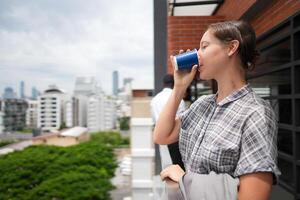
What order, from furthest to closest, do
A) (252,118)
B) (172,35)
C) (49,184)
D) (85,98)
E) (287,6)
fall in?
1. (85,98)
2. (49,184)
3. (172,35)
4. (287,6)
5. (252,118)

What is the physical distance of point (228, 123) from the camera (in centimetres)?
74

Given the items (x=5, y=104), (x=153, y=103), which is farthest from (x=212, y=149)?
(x=5, y=104)

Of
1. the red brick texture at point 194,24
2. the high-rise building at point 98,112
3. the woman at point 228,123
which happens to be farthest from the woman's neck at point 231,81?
the high-rise building at point 98,112

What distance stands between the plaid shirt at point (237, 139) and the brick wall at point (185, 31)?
306 cm

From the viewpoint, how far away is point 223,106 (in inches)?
31.2

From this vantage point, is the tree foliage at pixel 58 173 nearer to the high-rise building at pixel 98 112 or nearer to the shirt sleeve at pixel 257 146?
the shirt sleeve at pixel 257 146

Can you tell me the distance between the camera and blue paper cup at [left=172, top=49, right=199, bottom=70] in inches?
31.3

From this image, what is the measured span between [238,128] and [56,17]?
5750 cm

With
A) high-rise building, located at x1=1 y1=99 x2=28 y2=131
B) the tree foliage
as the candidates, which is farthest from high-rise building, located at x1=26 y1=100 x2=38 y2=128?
the tree foliage

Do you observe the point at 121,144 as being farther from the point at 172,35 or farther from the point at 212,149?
the point at 212,149

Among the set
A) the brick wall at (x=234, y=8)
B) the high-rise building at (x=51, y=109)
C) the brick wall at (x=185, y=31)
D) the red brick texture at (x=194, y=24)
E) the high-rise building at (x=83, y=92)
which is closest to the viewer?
the brick wall at (x=234, y=8)

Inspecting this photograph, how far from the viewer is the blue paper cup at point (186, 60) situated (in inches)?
31.3

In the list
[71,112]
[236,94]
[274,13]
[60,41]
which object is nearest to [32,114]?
[71,112]

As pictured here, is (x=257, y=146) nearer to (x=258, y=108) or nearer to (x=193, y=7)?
(x=258, y=108)
